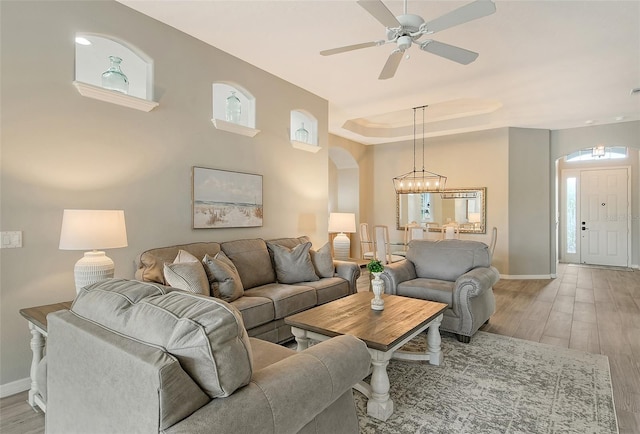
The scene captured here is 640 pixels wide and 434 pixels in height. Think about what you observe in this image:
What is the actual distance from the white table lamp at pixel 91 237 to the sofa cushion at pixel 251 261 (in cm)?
122

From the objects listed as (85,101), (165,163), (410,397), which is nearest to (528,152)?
(410,397)

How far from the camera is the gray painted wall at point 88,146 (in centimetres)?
245

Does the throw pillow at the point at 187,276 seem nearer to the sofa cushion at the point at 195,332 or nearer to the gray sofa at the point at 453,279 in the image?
the sofa cushion at the point at 195,332

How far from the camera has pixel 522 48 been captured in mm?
3682

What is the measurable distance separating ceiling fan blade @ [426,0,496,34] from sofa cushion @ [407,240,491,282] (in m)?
2.55

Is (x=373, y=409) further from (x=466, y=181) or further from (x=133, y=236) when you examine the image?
(x=466, y=181)

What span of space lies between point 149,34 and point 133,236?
6.09 ft

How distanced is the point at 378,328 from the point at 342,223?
3.20 meters

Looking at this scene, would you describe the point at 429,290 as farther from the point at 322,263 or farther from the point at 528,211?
the point at 528,211

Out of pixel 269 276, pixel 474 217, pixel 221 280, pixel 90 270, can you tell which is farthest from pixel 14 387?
pixel 474 217

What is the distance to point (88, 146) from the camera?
281 centimetres

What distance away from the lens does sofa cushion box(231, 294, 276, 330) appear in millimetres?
2895

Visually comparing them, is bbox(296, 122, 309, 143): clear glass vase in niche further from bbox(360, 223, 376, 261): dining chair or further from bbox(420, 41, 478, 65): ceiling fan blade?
bbox(420, 41, 478, 65): ceiling fan blade

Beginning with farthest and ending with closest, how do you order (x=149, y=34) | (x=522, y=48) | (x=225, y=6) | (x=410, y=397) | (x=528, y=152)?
(x=528, y=152) < (x=522, y=48) < (x=149, y=34) < (x=225, y=6) < (x=410, y=397)
